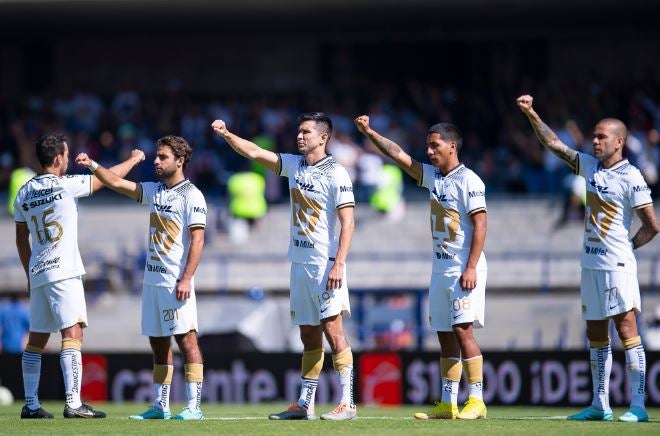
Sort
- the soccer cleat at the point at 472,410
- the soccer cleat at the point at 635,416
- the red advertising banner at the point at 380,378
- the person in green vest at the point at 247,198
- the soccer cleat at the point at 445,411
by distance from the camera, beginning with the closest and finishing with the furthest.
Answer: the soccer cleat at the point at 635,416
the soccer cleat at the point at 472,410
the soccer cleat at the point at 445,411
the red advertising banner at the point at 380,378
the person in green vest at the point at 247,198

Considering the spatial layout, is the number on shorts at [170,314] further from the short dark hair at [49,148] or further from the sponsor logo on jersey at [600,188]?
the sponsor logo on jersey at [600,188]

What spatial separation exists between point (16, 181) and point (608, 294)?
57.2ft

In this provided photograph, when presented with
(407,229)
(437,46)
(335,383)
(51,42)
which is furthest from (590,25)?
(335,383)

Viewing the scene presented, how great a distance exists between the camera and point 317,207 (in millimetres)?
12055

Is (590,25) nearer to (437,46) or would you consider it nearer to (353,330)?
(437,46)

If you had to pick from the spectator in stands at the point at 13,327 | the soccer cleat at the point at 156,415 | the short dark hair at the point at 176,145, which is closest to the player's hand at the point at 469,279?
the short dark hair at the point at 176,145

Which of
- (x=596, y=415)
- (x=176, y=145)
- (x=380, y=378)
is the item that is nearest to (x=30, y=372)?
(x=176, y=145)

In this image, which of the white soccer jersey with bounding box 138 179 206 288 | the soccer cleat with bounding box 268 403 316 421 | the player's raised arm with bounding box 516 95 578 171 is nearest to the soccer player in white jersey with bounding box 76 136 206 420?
the white soccer jersey with bounding box 138 179 206 288

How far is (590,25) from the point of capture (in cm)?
3209

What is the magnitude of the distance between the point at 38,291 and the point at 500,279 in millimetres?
13096

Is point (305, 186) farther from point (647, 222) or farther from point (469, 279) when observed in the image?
point (647, 222)

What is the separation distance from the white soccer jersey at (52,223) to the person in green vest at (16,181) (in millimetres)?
13912

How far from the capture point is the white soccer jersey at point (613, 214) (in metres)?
11.7

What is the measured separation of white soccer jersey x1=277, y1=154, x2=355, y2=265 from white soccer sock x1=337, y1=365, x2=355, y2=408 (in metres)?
1.00
